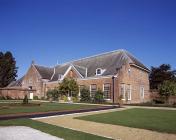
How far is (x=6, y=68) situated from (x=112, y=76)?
162ft

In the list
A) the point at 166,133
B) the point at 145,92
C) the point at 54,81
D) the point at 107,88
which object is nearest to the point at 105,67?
the point at 107,88

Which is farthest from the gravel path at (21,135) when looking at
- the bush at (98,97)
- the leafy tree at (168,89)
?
the leafy tree at (168,89)

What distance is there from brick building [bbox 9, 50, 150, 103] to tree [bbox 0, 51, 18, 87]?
91.2 feet

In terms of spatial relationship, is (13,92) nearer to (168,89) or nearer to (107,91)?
(107,91)

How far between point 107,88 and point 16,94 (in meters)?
24.5

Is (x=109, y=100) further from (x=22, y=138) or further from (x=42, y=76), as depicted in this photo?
(x=22, y=138)

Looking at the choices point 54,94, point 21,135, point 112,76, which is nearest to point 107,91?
point 112,76

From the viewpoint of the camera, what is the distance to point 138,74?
43.8 metres

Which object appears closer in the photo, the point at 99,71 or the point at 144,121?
the point at 144,121

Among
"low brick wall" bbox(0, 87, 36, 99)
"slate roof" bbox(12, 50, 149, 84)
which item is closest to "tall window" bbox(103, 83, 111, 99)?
"slate roof" bbox(12, 50, 149, 84)

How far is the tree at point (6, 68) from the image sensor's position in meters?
75.4

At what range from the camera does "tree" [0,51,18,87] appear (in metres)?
75.4

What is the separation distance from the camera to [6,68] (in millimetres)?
76250

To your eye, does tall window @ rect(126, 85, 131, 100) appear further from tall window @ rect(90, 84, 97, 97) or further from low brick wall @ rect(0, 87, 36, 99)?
low brick wall @ rect(0, 87, 36, 99)
